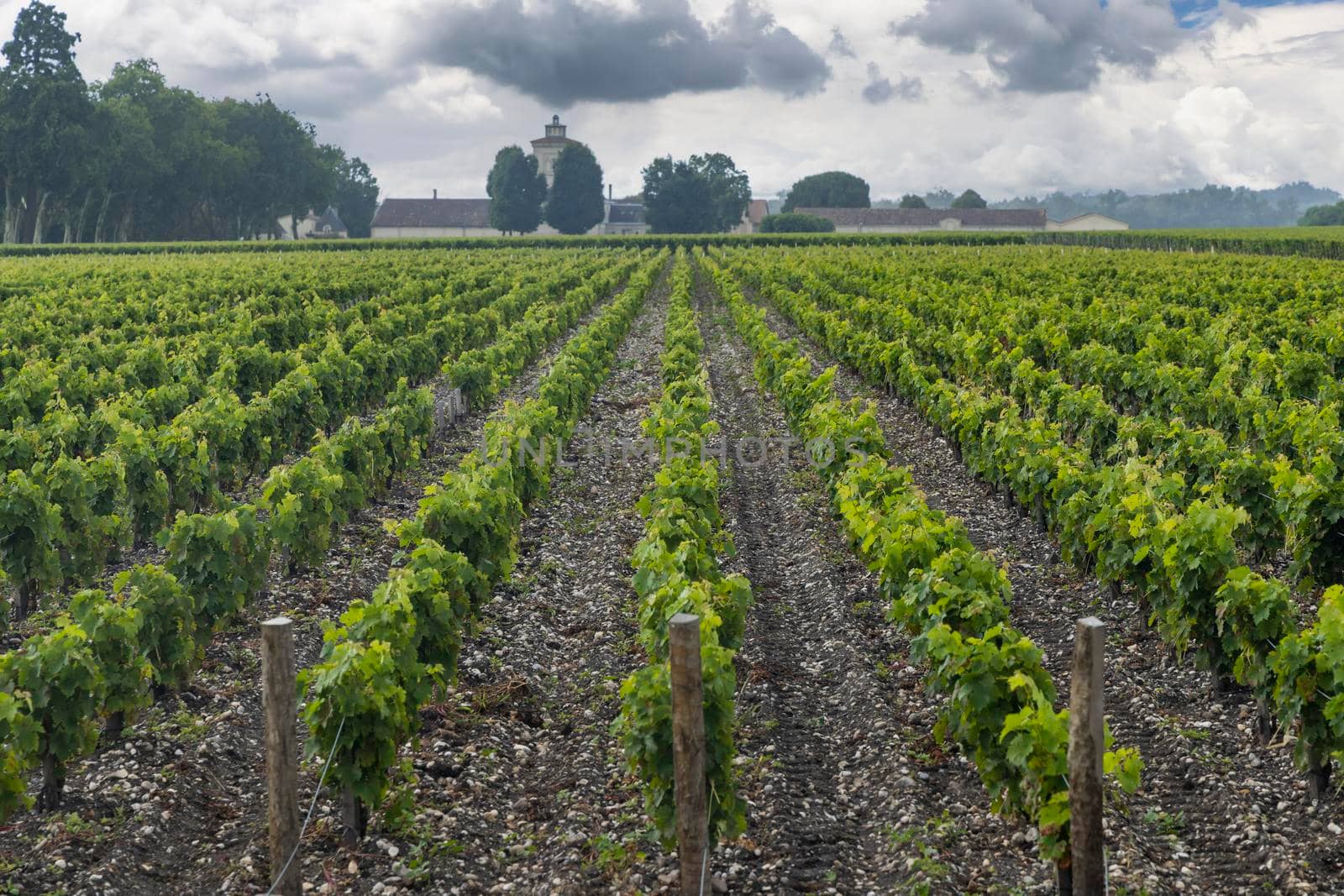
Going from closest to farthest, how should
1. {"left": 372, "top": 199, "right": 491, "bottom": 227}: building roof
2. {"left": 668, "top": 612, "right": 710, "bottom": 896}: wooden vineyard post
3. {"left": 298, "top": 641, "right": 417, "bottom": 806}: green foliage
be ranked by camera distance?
1. {"left": 668, "top": 612, "right": 710, "bottom": 896}: wooden vineyard post
2. {"left": 298, "top": 641, "right": 417, "bottom": 806}: green foliage
3. {"left": 372, "top": 199, "right": 491, "bottom": 227}: building roof

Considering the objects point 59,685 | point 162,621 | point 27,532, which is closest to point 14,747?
point 59,685

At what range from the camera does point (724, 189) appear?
135 meters

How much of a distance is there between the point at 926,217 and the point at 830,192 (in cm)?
1790

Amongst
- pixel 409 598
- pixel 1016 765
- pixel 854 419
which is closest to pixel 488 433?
pixel 854 419

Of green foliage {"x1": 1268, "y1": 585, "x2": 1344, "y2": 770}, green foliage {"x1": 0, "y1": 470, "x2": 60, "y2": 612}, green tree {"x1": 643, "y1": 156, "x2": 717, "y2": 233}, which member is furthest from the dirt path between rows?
green tree {"x1": 643, "y1": 156, "x2": 717, "y2": 233}

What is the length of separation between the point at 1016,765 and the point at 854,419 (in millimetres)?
7891

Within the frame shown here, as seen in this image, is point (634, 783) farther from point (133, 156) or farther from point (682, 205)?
point (682, 205)

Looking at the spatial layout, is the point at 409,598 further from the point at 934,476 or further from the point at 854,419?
the point at 934,476

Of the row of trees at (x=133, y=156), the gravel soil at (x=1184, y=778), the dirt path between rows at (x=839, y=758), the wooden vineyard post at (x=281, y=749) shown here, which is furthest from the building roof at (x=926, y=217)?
the wooden vineyard post at (x=281, y=749)

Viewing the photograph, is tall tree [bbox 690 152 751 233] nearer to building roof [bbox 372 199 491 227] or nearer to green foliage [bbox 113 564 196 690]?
building roof [bbox 372 199 491 227]

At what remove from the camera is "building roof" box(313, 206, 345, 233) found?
141 m

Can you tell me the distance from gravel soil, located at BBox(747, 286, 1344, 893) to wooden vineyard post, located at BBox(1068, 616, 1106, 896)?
76 cm

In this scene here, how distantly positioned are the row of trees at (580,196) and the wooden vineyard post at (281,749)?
11543 centimetres

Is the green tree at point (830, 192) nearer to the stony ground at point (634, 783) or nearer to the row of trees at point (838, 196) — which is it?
the row of trees at point (838, 196)
